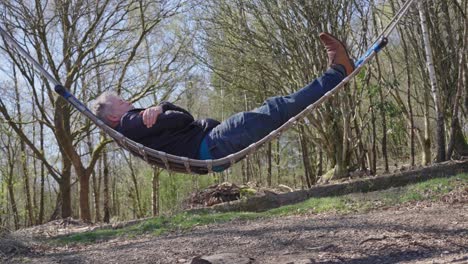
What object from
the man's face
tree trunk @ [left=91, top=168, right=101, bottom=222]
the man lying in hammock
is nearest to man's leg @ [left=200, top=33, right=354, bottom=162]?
the man lying in hammock

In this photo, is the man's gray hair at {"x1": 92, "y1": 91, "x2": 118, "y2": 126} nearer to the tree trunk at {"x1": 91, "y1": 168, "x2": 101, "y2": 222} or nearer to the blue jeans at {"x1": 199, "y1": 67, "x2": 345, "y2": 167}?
the blue jeans at {"x1": 199, "y1": 67, "x2": 345, "y2": 167}

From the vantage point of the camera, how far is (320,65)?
11859mm

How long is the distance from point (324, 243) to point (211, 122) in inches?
60.5

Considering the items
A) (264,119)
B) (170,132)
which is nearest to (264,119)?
(264,119)

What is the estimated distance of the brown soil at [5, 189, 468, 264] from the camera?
4.09 m

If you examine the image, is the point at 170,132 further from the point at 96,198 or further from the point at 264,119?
the point at 96,198

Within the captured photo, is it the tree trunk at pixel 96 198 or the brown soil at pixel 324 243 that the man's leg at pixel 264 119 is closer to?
the brown soil at pixel 324 243

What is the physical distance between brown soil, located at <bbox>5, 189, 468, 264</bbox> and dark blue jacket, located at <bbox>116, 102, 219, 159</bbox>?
900mm

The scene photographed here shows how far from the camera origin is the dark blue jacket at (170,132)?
3.85 m

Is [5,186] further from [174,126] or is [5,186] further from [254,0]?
[174,126]

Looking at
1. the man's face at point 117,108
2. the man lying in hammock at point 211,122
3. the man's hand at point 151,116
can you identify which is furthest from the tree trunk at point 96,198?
the man's hand at point 151,116

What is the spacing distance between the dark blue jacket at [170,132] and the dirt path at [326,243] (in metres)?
1.01

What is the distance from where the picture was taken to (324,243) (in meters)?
4.62

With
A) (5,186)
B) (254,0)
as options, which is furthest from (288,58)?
(5,186)
